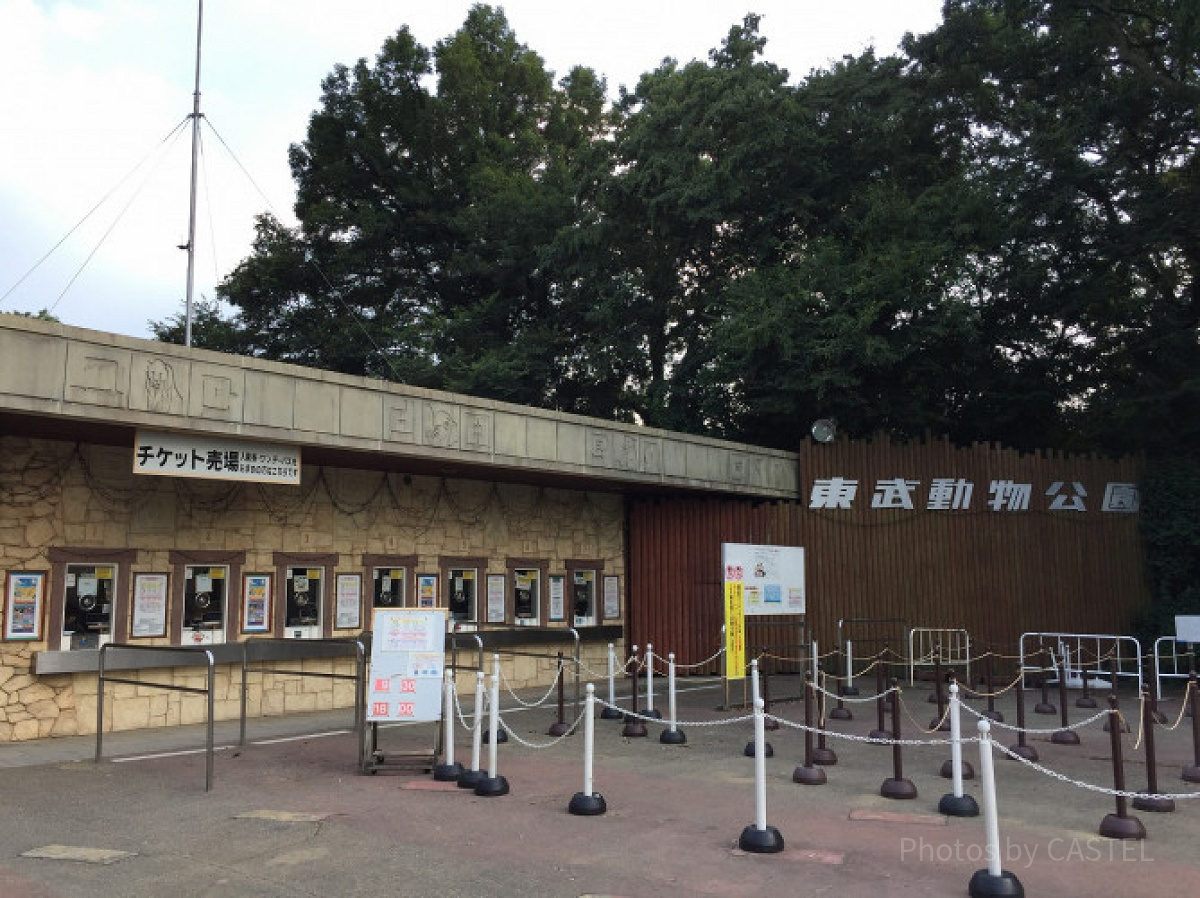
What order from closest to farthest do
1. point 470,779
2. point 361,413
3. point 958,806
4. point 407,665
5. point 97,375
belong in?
point 958,806
point 470,779
point 407,665
point 97,375
point 361,413

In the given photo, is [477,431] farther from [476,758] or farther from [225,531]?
[476,758]

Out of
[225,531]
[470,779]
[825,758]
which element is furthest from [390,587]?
[825,758]

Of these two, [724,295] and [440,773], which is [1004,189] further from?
[440,773]

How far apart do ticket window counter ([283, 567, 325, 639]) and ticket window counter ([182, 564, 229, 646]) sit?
2.91 feet

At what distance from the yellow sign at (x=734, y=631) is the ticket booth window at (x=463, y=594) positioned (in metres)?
4.36

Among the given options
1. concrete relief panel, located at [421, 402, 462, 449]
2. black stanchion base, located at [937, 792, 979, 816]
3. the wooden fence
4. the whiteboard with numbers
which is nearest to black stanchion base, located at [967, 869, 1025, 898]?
black stanchion base, located at [937, 792, 979, 816]

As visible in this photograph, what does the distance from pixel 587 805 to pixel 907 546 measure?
1261cm

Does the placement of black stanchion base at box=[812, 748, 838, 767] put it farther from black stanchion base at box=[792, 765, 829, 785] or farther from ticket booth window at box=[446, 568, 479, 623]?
ticket booth window at box=[446, 568, 479, 623]

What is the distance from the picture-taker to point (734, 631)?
14.2 metres

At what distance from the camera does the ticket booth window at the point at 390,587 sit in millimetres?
14898

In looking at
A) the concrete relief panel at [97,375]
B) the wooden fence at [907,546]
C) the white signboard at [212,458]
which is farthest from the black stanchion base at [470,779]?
the wooden fence at [907,546]

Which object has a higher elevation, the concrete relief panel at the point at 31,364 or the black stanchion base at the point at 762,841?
the concrete relief panel at the point at 31,364

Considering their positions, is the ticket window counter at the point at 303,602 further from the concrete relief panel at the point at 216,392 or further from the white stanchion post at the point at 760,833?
the white stanchion post at the point at 760,833

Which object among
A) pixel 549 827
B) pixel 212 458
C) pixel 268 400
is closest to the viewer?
pixel 549 827
